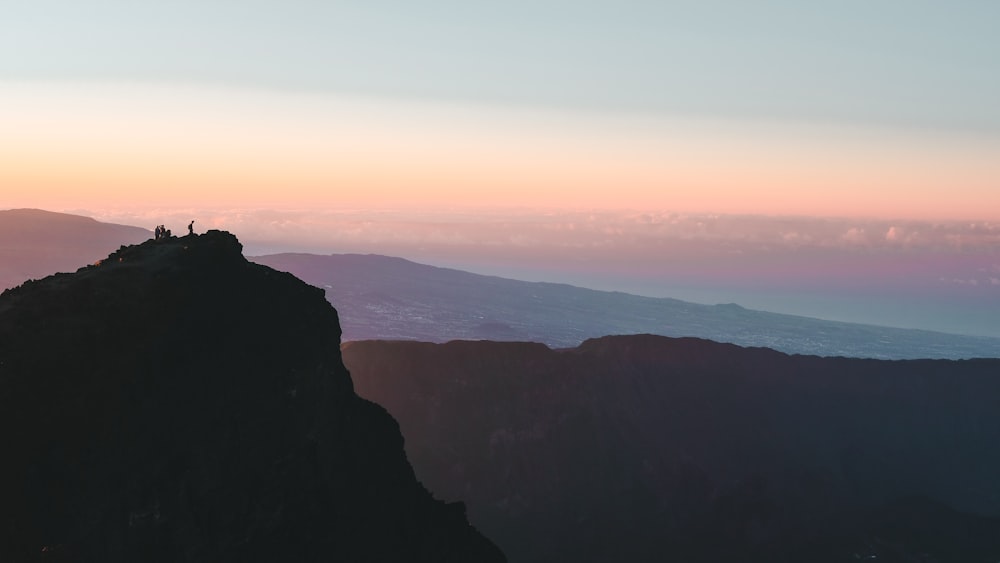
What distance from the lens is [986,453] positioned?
17850cm

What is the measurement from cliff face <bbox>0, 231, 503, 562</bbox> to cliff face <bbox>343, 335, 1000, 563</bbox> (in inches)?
2409

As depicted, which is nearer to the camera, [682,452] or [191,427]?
[191,427]

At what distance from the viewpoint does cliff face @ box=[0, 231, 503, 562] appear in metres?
42.7

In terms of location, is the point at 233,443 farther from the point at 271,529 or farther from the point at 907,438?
the point at 907,438

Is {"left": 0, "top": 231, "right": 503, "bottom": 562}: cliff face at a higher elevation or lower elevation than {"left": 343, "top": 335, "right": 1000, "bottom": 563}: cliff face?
higher

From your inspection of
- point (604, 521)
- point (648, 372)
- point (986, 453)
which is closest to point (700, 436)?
point (648, 372)

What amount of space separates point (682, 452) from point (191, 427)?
114799 mm

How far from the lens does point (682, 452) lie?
15025 cm

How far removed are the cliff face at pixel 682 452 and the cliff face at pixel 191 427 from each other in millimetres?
61199

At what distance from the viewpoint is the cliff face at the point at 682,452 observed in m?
130

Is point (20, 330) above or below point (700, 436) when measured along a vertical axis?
above

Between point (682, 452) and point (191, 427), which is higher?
point (191, 427)

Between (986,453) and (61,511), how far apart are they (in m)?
185

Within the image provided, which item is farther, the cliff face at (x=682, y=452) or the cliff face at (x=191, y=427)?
the cliff face at (x=682, y=452)
